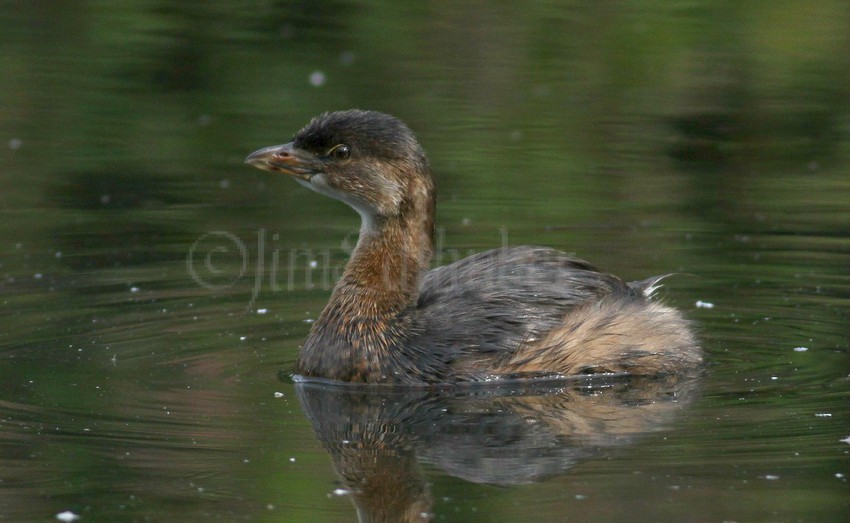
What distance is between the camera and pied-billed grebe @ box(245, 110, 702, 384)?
22.6ft

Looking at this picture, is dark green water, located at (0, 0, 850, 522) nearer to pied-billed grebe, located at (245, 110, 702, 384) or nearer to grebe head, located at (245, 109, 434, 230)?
pied-billed grebe, located at (245, 110, 702, 384)

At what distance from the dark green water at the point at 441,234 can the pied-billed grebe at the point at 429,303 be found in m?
0.22

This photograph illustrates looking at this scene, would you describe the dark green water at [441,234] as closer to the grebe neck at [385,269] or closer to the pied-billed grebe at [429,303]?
the pied-billed grebe at [429,303]

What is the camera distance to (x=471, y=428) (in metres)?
6.10

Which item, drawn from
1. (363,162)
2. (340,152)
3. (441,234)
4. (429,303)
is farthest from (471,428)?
(441,234)

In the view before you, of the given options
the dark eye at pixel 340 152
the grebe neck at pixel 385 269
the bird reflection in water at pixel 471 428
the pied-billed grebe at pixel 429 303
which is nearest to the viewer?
the bird reflection in water at pixel 471 428

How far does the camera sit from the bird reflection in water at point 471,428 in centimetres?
541

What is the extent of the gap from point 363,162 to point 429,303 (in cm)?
83

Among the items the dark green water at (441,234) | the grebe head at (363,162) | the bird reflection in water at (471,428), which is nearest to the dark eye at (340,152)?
the grebe head at (363,162)

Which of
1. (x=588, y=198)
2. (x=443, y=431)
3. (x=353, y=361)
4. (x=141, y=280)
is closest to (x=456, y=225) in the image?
(x=588, y=198)

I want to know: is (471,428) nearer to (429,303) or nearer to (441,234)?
(429,303)

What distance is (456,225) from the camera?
33.9 ft

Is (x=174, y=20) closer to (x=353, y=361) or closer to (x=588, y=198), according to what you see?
(x=588, y=198)

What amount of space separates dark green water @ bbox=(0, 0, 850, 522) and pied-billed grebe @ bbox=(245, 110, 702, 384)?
22 centimetres
